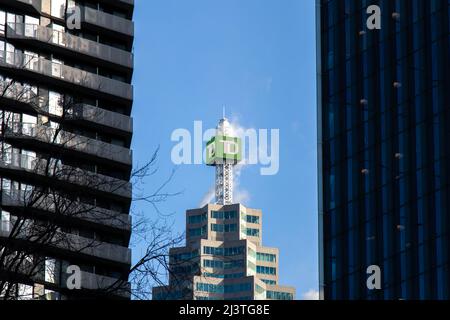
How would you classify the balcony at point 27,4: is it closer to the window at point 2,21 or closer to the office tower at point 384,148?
the window at point 2,21

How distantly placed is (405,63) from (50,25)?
33197mm

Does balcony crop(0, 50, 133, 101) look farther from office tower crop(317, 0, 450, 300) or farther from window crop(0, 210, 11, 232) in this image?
office tower crop(317, 0, 450, 300)

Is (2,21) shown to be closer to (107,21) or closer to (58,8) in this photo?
(58,8)

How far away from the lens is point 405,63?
141000 millimetres

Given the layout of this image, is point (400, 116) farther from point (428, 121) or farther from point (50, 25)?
point (50, 25)

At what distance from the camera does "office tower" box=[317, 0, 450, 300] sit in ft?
438

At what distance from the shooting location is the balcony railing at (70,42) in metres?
125

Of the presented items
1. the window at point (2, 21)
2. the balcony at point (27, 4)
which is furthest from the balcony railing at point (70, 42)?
the balcony at point (27, 4)

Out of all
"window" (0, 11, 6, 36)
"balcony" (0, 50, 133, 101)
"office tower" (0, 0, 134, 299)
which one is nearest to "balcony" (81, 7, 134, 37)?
"office tower" (0, 0, 134, 299)

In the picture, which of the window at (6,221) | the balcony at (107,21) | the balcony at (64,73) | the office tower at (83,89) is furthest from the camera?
the balcony at (107,21)

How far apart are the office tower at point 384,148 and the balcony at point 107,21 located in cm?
2519
